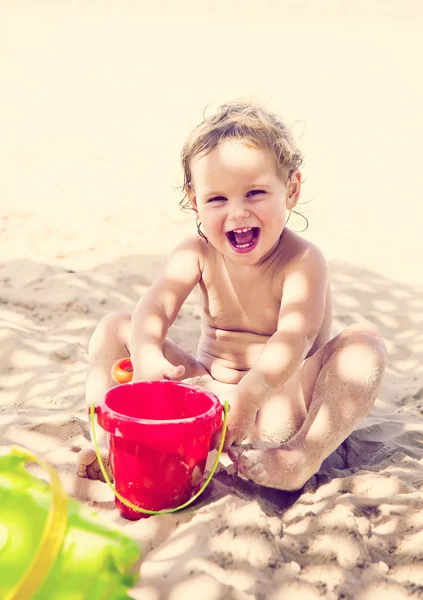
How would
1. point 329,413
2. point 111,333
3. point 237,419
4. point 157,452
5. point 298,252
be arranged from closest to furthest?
1. point 157,452
2. point 237,419
3. point 329,413
4. point 298,252
5. point 111,333

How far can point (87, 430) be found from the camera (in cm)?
212

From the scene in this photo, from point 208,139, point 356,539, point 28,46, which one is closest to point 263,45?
point 28,46

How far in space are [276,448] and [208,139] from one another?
3.05ft

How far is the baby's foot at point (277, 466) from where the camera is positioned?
173cm

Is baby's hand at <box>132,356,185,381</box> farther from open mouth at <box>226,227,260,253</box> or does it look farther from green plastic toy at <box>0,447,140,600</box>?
green plastic toy at <box>0,447,140,600</box>

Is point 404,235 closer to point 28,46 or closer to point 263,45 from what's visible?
point 263,45

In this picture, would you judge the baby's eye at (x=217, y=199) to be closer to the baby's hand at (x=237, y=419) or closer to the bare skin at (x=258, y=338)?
the bare skin at (x=258, y=338)

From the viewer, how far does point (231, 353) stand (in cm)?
220

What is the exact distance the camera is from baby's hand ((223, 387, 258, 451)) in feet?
5.64

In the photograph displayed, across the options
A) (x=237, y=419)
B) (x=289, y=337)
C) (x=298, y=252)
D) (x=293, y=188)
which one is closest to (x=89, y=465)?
(x=237, y=419)

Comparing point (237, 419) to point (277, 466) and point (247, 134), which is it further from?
point (247, 134)

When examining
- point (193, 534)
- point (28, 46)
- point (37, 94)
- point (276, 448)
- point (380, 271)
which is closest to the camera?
point (193, 534)

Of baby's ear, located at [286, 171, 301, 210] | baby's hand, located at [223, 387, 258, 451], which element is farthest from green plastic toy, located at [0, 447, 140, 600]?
baby's ear, located at [286, 171, 301, 210]

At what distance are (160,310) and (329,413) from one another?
2.09 feet
